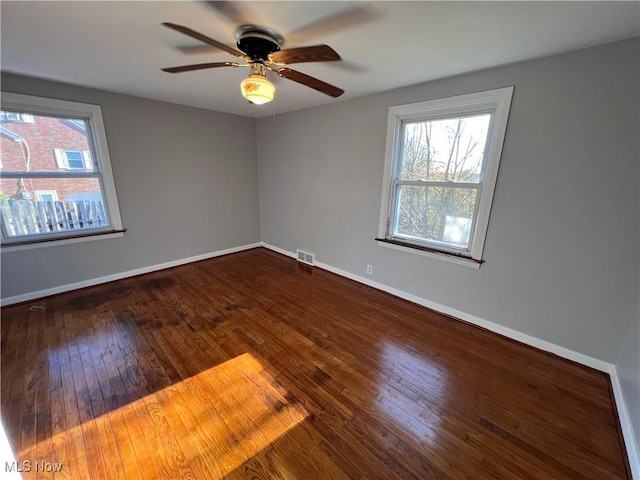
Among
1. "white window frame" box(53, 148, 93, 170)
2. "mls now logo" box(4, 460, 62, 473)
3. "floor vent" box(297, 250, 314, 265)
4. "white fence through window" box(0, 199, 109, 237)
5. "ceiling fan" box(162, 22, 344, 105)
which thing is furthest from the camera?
"floor vent" box(297, 250, 314, 265)

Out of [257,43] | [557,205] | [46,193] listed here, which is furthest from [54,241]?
[557,205]

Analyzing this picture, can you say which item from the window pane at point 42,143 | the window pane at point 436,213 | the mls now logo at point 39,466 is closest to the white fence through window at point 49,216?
the window pane at point 42,143

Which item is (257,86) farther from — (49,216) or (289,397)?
(49,216)

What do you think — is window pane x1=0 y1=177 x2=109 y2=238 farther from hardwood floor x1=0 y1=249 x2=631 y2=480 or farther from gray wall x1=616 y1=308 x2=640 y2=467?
gray wall x1=616 y1=308 x2=640 y2=467

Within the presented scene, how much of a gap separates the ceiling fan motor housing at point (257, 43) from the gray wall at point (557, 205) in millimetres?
1546

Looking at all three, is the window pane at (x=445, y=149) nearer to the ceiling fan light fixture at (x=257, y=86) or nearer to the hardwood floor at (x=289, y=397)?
the hardwood floor at (x=289, y=397)

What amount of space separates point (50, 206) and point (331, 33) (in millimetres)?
3437

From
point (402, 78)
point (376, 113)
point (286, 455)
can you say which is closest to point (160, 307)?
point (286, 455)

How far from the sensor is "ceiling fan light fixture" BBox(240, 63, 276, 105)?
5.15 feet

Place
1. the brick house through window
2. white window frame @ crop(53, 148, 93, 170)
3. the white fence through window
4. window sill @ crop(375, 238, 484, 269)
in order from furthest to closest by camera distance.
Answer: white window frame @ crop(53, 148, 93, 170)
the white fence through window
the brick house through window
window sill @ crop(375, 238, 484, 269)

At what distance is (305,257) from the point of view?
409cm

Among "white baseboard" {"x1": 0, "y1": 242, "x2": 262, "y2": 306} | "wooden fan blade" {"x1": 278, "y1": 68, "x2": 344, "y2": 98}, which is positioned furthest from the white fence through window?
"wooden fan blade" {"x1": 278, "y1": 68, "x2": 344, "y2": 98}

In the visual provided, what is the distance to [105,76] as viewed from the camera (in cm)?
244

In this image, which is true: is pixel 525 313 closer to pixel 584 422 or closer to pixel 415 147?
pixel 584 422
